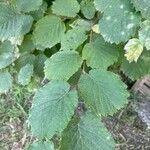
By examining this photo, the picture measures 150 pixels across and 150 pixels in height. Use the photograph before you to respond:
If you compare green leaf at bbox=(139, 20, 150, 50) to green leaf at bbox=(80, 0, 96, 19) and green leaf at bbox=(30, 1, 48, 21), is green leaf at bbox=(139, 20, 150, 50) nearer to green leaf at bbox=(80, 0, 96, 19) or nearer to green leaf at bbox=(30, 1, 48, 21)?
green leaf at bbox=(80, 0, 96, 19)

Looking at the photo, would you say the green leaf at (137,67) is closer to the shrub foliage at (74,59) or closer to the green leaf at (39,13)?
the shrub foliage at (74,59)

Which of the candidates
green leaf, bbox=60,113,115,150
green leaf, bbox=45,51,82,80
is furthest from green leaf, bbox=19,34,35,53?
green leaf, bbox=60,113,115,150

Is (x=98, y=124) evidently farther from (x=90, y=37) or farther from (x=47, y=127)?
(x=90, y=37)

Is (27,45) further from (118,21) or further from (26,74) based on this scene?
(118,21)

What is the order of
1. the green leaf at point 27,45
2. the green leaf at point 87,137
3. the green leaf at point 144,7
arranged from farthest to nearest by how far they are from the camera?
the green leaf at point 27,45
the green leaf at point 144,7
the green leaf at point 87,137

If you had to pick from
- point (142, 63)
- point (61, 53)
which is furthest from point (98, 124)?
point (142, 63)

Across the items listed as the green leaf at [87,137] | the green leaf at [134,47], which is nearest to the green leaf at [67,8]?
the green leaf at [134,47]
